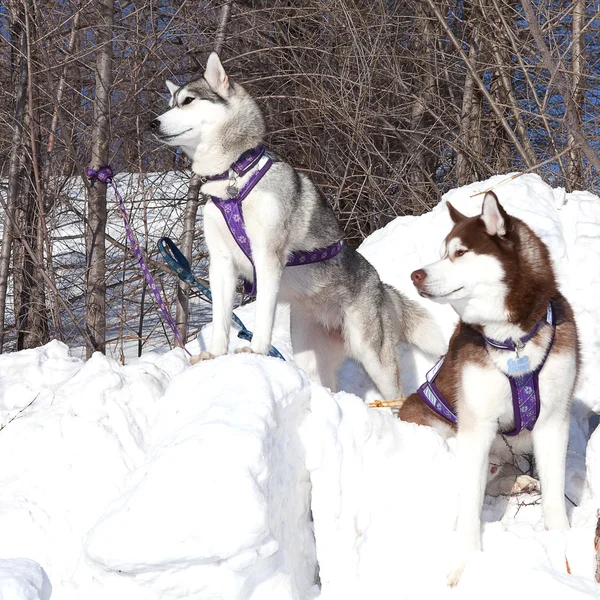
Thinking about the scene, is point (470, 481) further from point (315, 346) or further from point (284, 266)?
point (315, 346)

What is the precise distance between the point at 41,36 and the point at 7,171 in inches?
61.1

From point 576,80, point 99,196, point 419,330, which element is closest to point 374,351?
point 419,330

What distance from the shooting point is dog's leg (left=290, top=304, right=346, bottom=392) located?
4.06 m

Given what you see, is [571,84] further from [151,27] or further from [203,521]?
[203,521]

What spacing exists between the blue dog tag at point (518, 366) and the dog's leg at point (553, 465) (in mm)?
246

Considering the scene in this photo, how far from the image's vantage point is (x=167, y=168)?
21.2 feet

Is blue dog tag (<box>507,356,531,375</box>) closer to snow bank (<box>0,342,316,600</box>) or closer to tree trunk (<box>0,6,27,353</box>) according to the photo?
snow bank (<box>0,342,316,600</box>)

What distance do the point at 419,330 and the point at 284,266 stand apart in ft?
4.17

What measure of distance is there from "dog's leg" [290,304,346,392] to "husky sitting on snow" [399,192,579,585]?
4.52ft

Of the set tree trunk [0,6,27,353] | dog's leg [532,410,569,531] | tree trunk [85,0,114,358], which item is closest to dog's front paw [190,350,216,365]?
dog's leg [532,410,569,531]

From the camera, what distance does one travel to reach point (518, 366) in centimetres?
261

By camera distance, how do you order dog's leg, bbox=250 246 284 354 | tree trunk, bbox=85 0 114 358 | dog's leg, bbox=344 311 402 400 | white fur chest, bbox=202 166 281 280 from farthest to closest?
tree trunk, bbox=85 0 114 358 → dog's leg, bbox=344 311 402 400 → white fur chest, bbox=202 166 281 280 → dog's leg, bbox=250 246 284 354

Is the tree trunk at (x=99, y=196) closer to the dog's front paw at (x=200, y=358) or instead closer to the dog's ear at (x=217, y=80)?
the dog's ear at (x=217, y=80)

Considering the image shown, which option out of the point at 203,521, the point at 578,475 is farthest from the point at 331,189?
the point at 203,521
